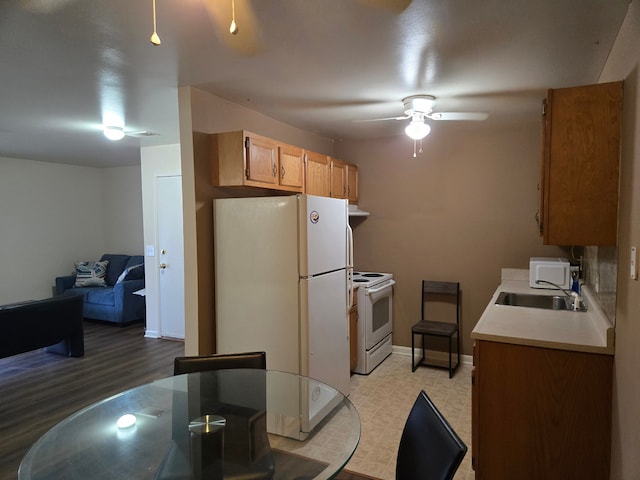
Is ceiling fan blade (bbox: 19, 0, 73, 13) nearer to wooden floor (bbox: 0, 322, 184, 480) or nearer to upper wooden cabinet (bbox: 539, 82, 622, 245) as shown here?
upper wooden cabinet (bbox: 539, 82, 622, 245)

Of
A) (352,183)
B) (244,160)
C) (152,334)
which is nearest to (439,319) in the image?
(352,183)

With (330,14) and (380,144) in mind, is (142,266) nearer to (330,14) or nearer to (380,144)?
(380,144)

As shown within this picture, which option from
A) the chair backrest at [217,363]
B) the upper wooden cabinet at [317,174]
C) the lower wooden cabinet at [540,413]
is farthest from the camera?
the upper wooden cabinet at [317,174]

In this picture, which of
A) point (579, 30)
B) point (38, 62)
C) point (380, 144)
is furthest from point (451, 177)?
point (38, 62)

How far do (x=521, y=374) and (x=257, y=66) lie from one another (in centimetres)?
222

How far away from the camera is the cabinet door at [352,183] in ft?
15.0

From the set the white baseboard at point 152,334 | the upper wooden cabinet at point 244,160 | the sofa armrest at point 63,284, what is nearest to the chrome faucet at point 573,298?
the upper wooden cabinet at point 244,160

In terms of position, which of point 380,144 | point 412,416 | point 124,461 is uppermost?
point 380,144

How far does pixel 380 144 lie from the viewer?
15.5 feet

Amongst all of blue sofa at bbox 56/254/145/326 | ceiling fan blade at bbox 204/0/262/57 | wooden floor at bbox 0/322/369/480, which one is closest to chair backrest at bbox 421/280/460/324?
wooden floor at bbox 0/322/369/480

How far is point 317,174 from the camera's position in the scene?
3.86 meters

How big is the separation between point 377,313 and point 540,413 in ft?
7.62

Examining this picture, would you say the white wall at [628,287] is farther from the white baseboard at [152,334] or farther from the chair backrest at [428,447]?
the white baseboard at [152,334]

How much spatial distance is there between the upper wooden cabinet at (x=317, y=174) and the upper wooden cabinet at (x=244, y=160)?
0.49m
